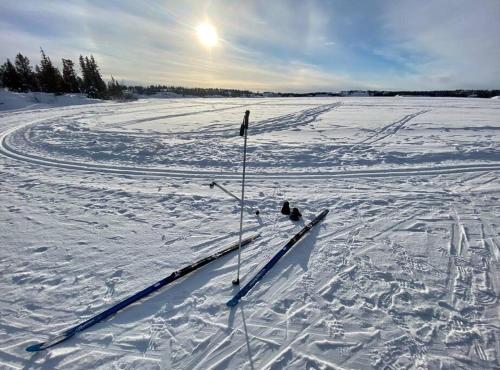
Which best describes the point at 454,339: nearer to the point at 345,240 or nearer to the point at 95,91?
the point at 345,240

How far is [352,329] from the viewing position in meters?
3.24

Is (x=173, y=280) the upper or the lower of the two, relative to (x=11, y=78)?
lower

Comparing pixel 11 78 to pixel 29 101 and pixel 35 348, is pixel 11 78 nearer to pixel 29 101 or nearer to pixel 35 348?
pixel 29 101

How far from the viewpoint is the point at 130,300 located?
3588mm

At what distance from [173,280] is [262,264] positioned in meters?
1.41

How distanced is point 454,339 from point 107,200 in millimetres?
7060

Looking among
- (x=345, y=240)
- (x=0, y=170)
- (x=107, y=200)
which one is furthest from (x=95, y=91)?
(x=345, y=240)

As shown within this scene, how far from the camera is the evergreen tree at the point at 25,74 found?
56.1 m

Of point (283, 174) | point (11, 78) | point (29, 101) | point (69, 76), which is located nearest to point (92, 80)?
Result: point (69, 76)

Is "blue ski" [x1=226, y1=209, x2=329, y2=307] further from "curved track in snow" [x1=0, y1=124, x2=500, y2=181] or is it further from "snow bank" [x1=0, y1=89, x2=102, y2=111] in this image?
"snow bank" [x1=0, y1=89, x2=102, y2=111]

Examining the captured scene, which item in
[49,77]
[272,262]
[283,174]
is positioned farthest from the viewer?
[49,77]

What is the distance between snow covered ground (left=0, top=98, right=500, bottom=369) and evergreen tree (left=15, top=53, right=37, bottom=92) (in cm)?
6462

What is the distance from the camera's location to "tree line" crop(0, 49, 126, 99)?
53.8m

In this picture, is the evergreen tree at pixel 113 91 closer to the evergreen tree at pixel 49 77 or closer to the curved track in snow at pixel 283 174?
the evergreen tree at pixel 49 77
